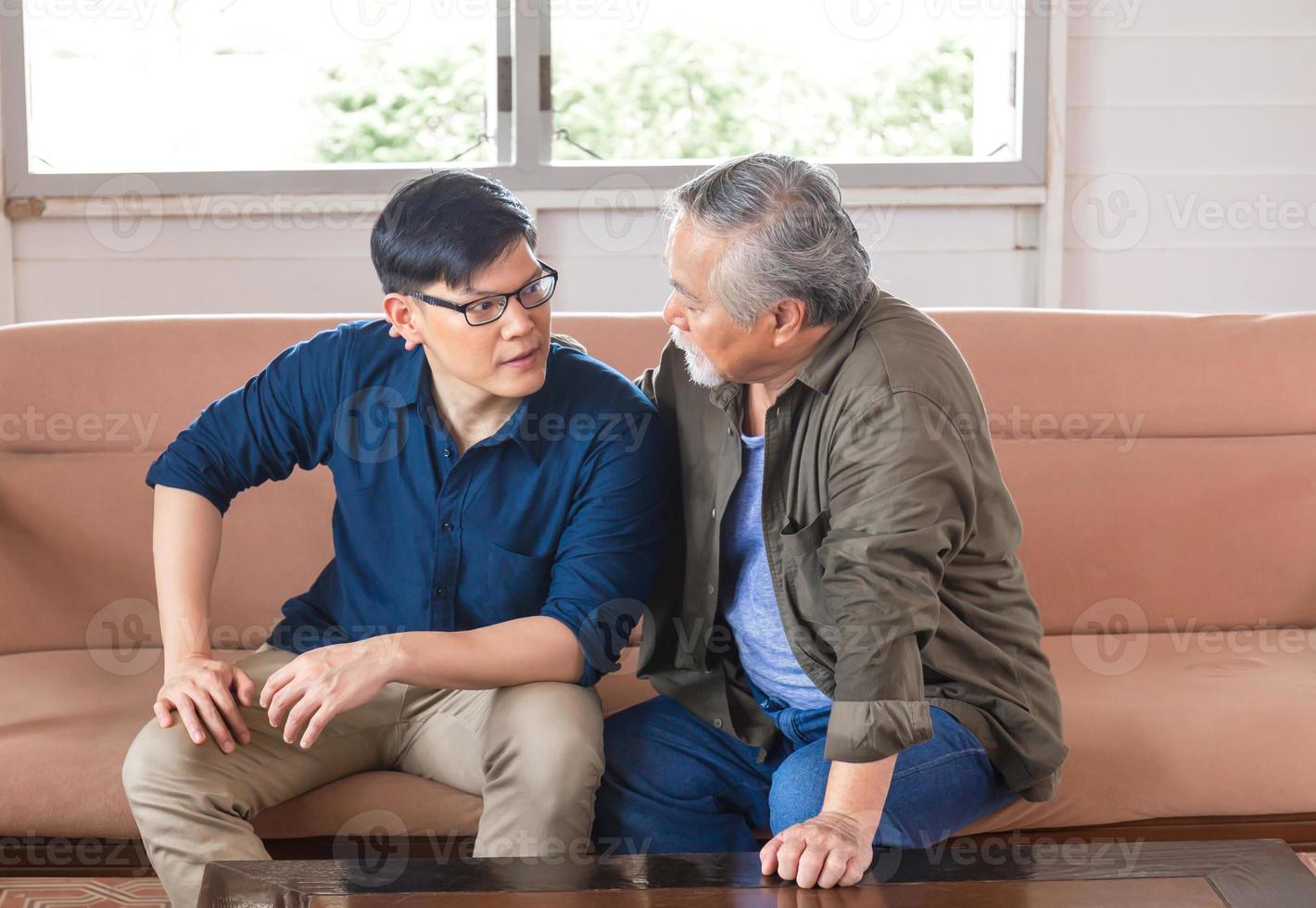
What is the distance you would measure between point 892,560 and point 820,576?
0.60 ft

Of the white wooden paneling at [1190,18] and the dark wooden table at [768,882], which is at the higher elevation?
the white wooden paneling at [1190,18]

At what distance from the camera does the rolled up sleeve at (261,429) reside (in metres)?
1.75

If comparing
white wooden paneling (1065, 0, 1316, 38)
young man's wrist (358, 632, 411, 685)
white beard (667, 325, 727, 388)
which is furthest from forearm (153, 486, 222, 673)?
white wooden paneling (1065, 0, 1316, 38)

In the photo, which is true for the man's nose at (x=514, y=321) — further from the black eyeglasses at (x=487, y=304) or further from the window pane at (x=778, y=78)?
the window pane at (x=778, y=78)

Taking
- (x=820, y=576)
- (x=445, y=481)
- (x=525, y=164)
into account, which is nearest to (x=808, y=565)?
(x=820, y=576)

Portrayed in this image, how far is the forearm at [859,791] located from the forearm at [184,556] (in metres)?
0.86

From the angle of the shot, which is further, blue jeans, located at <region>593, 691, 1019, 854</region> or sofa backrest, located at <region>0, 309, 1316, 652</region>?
sofa backrest, located at <region>0, 309, 1316, 652</region>

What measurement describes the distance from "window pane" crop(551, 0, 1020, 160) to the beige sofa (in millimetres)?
841

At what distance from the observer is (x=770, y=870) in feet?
4.07

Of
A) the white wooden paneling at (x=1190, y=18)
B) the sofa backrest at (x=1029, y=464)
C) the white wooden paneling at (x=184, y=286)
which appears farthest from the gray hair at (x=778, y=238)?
the white wooden paneling at (x=1190, y=18)

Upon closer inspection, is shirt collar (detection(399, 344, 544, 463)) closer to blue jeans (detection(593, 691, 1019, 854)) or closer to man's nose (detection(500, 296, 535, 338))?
man's nose (detection(500, 296, 535, 338))

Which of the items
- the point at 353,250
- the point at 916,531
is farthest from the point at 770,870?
the point at 353,250

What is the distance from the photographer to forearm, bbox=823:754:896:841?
134 centimetres

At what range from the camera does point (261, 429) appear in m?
1.77
